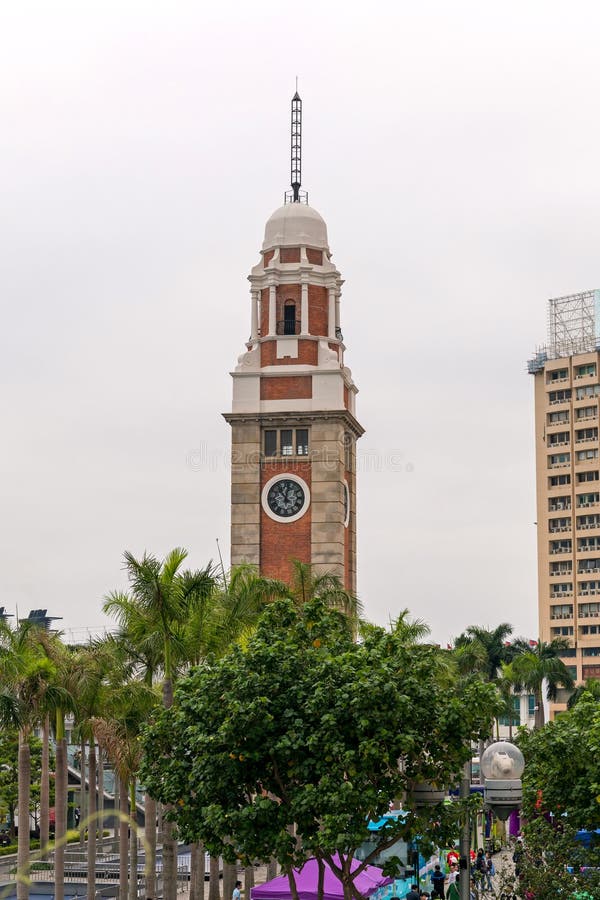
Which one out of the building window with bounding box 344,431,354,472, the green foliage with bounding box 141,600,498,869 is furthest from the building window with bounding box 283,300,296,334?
the green foliage with bounding box 141,600,498,869

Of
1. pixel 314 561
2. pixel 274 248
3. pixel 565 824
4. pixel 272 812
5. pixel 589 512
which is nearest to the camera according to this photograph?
pixel 272 812

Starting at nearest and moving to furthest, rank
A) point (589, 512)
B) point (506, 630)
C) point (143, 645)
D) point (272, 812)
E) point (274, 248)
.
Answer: point (272, 812) < point (143, 645) < point (274, 248) < point (506, 630) < point (589, 512)

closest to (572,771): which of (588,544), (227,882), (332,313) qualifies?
(227,882)

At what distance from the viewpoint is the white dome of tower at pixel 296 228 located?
7931 cm

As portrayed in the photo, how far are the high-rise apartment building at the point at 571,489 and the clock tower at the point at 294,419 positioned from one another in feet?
176

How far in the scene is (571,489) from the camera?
129 m

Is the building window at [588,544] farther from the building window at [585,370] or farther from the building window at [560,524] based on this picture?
the building window at [585,370]

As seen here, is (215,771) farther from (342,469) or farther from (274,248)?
(274,248)

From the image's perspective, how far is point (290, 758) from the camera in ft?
83.7

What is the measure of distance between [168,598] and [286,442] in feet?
134

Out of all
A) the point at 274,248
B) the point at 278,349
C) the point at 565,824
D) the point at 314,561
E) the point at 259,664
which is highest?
the point at 274,248

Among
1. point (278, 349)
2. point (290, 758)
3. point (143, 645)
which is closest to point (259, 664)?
point (290, 758)

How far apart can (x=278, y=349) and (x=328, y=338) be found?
2888 mm

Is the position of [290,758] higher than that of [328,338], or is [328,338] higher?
[328,338]
